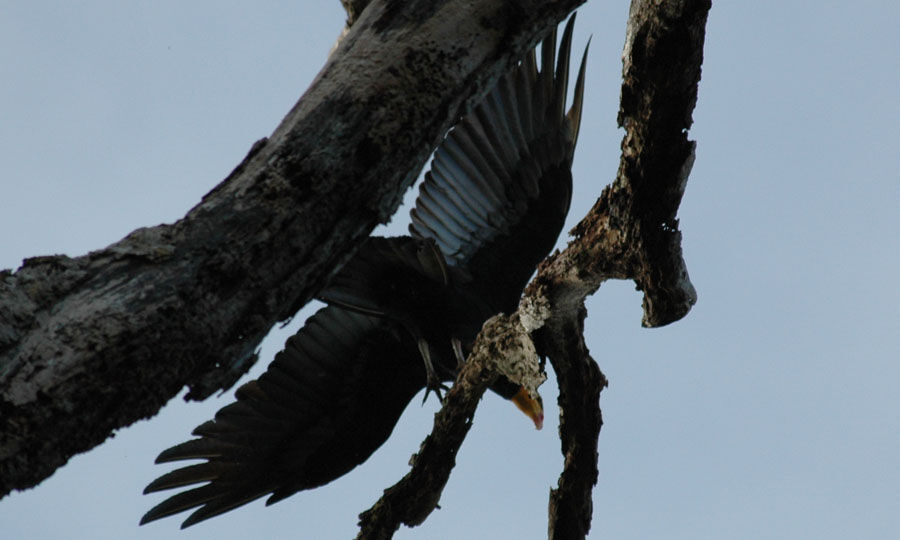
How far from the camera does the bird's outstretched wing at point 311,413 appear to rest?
527 cm

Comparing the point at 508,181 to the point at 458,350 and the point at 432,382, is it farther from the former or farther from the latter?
the point at 432,382

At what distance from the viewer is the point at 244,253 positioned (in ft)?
5.14

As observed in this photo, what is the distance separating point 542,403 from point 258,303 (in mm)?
3678

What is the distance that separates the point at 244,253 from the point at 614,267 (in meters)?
1.69

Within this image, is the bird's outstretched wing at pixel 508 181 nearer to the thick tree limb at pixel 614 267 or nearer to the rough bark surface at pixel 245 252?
the thick tree limb at pixel 614 267

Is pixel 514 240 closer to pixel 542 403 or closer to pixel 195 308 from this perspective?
pixel 542 403

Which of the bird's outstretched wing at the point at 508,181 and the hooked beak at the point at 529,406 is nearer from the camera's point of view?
the bird's outstretched wing at the point at 508,181

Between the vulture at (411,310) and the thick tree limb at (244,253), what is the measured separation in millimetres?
2890

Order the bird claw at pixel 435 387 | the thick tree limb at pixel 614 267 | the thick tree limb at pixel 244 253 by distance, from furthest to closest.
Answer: the bird claw at pixel 435 387 < the thick tree limb at pixel 614 267 < the thick tree limb at pixel 244 253

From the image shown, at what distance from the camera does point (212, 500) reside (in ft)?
17.1

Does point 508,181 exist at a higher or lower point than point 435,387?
higher

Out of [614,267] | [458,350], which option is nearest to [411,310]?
[458,350]

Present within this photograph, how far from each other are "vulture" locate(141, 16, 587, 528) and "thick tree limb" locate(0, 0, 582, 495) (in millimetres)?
2890

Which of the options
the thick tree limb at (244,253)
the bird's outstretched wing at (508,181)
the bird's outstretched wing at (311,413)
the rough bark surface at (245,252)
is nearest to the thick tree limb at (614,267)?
the rough bark surface at (245,252)
